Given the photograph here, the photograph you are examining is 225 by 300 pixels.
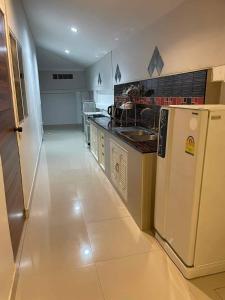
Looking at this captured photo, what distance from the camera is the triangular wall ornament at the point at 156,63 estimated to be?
9.44ft

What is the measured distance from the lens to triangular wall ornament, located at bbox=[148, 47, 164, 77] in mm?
2877

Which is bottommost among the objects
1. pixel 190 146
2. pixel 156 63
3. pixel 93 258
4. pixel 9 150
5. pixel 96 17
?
pixel 93 258

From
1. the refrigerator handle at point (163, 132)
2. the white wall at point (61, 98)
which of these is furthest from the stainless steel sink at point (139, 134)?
the white wall at point (61, 98)

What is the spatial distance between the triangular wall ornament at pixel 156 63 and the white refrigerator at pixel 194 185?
1207mm

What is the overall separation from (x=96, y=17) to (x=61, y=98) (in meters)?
6.59

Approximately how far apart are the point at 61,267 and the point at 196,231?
1.16 m

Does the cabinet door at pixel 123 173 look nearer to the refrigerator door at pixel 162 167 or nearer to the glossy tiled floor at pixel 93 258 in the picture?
the glossy tiled floor at pixel 93 258

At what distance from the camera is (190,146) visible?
1.60m

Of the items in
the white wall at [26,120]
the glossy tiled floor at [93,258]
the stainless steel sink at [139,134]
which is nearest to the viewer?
the glossy tiled floor at [93,258]

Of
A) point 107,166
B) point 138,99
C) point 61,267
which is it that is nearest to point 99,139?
point 107,166

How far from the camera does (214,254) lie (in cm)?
178

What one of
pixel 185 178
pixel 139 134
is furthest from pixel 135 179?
pixel 139 134

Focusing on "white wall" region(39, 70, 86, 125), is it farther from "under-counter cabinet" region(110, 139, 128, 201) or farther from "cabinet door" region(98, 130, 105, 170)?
"under-counter cabinet" region(110, 139, 128, 201)

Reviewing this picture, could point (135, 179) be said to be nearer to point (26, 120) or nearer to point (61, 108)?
point (26, 120)
